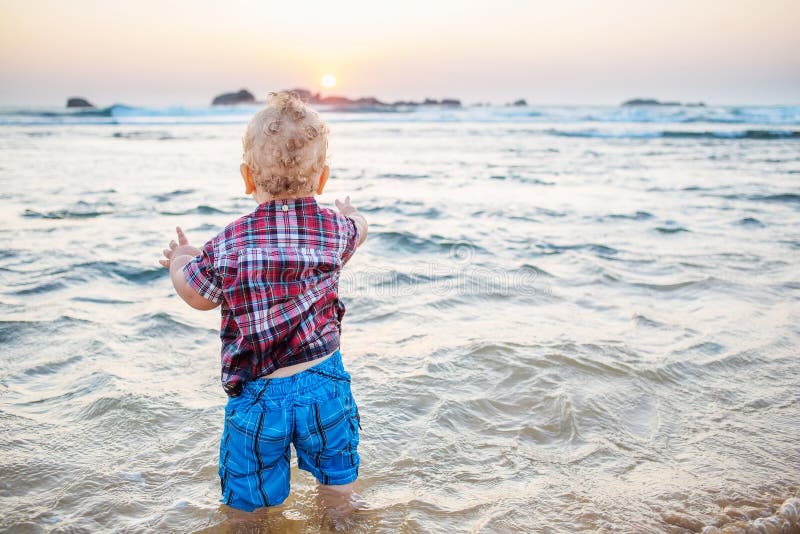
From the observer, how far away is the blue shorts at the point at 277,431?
1751mm

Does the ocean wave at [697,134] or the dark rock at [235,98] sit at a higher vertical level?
the dark rock at [235,98]

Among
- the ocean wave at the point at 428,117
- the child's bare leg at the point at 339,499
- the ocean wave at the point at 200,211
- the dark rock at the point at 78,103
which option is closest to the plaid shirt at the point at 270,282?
the child's bare leg at the point at 339,499

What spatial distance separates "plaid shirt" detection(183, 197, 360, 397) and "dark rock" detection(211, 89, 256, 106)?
170ft

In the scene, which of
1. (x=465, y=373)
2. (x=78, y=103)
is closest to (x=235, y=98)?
(x=78, y=103)

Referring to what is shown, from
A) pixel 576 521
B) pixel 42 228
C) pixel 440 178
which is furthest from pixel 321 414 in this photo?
pixel 440 178

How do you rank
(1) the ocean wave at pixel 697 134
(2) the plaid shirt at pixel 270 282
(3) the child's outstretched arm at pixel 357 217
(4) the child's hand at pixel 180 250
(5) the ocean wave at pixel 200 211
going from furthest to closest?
(1) the ocean wave at pixel 697 134, (5) the ocean wave at pixel 200 211, (3) the child's outstretched arm at pixel 357 217, (4) the child's hand at pixel 180 250, (2) the plaid shirt at pixel 270 282

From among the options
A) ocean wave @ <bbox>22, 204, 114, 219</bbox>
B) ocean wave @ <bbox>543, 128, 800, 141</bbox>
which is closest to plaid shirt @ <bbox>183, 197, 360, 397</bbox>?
ocean wave @ <bbox>22, 204, 114, 219</bbox>

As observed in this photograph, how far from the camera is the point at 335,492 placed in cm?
196

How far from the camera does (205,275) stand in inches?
66.2

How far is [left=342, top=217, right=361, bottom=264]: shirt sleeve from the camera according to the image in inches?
73.2

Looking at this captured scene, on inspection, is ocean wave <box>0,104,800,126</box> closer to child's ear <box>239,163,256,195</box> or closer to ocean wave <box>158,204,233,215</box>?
ocean wave <box>158,204,233,215</box>

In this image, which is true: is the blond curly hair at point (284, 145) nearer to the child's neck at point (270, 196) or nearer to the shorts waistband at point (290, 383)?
the child's neck at point (270, 196)

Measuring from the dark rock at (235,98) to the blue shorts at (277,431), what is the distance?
52.0m

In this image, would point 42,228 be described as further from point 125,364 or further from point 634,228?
point 634,228
